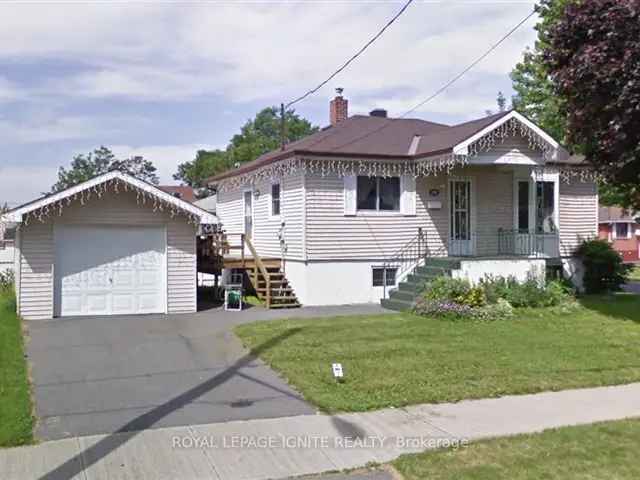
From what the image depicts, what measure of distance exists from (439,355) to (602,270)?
11.0 meters

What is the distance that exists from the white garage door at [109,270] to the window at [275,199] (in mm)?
4112

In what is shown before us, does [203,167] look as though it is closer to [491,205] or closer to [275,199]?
[275,199]

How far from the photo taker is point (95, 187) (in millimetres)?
14492

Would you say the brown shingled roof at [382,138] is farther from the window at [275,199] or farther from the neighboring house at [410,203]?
the window at [275,199]

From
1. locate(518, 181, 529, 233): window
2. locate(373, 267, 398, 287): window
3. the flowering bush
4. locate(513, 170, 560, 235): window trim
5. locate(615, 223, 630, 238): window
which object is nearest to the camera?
the flowering bush

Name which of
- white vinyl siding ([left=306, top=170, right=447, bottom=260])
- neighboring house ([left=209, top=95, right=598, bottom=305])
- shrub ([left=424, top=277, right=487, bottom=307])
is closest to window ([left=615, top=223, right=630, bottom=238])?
neighboring house ([left=209, top=95, right=598, bottom=305])

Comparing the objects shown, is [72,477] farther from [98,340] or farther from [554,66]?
[554,66]

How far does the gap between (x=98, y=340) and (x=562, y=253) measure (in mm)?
13808

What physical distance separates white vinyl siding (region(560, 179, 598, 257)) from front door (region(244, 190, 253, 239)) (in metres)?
9.56

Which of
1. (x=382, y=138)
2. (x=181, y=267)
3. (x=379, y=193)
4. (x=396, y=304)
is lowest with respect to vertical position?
(x=396, y=304)

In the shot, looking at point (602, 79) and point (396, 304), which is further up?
point (602, 79)

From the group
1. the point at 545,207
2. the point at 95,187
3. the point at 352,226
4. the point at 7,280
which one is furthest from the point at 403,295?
the point at 7,280

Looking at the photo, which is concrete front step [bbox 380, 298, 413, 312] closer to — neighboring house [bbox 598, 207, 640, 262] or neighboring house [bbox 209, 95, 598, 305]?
neighboring house [bbox 209, 95, 598, 305]

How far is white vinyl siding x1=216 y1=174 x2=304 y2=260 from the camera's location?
16.8 m
